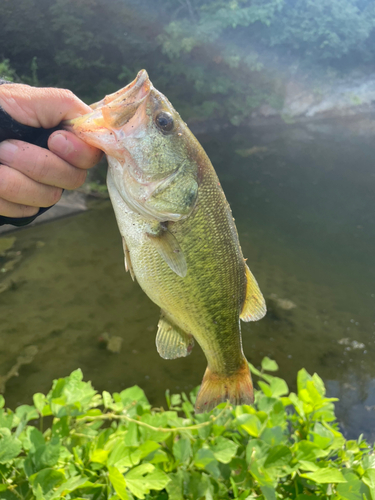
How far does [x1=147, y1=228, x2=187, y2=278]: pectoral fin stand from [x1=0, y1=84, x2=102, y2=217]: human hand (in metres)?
0.38

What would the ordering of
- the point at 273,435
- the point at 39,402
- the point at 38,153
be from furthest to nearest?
1. the point at 39,402
2. the point at 273,435
3. the point at 38,153

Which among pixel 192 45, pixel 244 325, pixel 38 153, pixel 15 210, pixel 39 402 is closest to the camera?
pixel 38 153

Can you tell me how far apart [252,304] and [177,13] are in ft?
62.9

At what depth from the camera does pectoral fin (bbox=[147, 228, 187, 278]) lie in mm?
1403

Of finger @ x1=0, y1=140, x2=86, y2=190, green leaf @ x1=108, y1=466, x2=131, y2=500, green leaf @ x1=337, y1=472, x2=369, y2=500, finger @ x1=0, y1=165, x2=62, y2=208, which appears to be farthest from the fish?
green leaf @ x1=337, y1=472, x2=369, y2=500

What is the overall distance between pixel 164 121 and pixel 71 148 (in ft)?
Answer: 1.21

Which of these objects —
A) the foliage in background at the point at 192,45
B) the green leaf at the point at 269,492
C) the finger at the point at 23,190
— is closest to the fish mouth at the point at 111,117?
the finger at the point at 23,190

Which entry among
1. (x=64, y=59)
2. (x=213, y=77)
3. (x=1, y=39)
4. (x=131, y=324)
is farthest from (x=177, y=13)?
(x=131, y=324)

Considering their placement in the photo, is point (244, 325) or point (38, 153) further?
point (244, 325)

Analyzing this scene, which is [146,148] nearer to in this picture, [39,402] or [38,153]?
[38,153]

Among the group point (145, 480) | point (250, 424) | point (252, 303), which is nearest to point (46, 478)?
point (145, 480)

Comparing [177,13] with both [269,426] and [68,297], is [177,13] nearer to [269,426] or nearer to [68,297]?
[68,297]

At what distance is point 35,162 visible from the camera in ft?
4.13

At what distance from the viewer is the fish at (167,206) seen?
4.35ft
